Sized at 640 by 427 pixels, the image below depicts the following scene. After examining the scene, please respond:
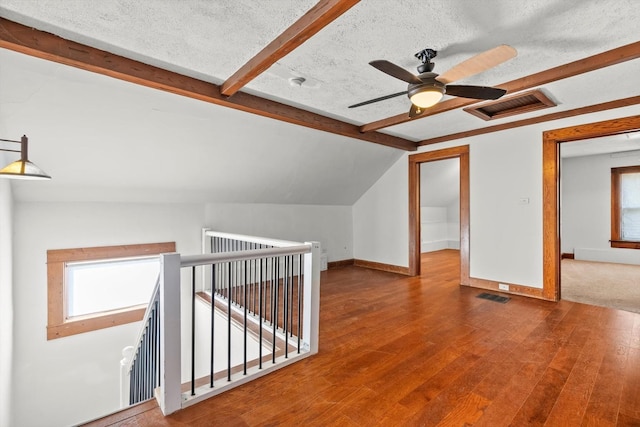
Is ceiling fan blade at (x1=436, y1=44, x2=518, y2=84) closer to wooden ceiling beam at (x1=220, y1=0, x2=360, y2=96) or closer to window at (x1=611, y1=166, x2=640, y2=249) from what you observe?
wooden ceiling beam at (x1=220, y1=0, x2=360, y2=96)

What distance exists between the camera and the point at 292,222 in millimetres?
5648

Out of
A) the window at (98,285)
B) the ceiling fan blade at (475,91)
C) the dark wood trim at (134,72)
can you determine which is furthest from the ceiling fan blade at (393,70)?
the window at (98,285)

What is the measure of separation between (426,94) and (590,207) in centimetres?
735

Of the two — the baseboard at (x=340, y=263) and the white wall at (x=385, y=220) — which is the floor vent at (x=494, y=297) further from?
the baseboard at (x=340, y=263)

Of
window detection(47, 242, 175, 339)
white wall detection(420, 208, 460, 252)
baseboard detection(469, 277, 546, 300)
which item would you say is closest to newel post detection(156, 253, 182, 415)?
window detection(47, 242, 175, 339)

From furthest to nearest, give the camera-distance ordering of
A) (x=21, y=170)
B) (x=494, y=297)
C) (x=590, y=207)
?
(x=590, y=207)
(x=494, y=297)
(x=21, y=170)

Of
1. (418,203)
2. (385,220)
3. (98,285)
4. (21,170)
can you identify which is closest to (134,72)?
(21,170)

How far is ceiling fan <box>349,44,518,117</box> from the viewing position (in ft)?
6.59

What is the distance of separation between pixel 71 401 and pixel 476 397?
471cm

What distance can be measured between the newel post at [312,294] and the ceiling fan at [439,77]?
139 centimetres

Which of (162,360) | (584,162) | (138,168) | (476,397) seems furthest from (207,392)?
(584,162)

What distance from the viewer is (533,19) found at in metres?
1.97

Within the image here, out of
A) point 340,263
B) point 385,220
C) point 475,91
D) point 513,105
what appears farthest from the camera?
point 340,263

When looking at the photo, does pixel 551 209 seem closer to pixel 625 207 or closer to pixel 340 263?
pixel 340 263
